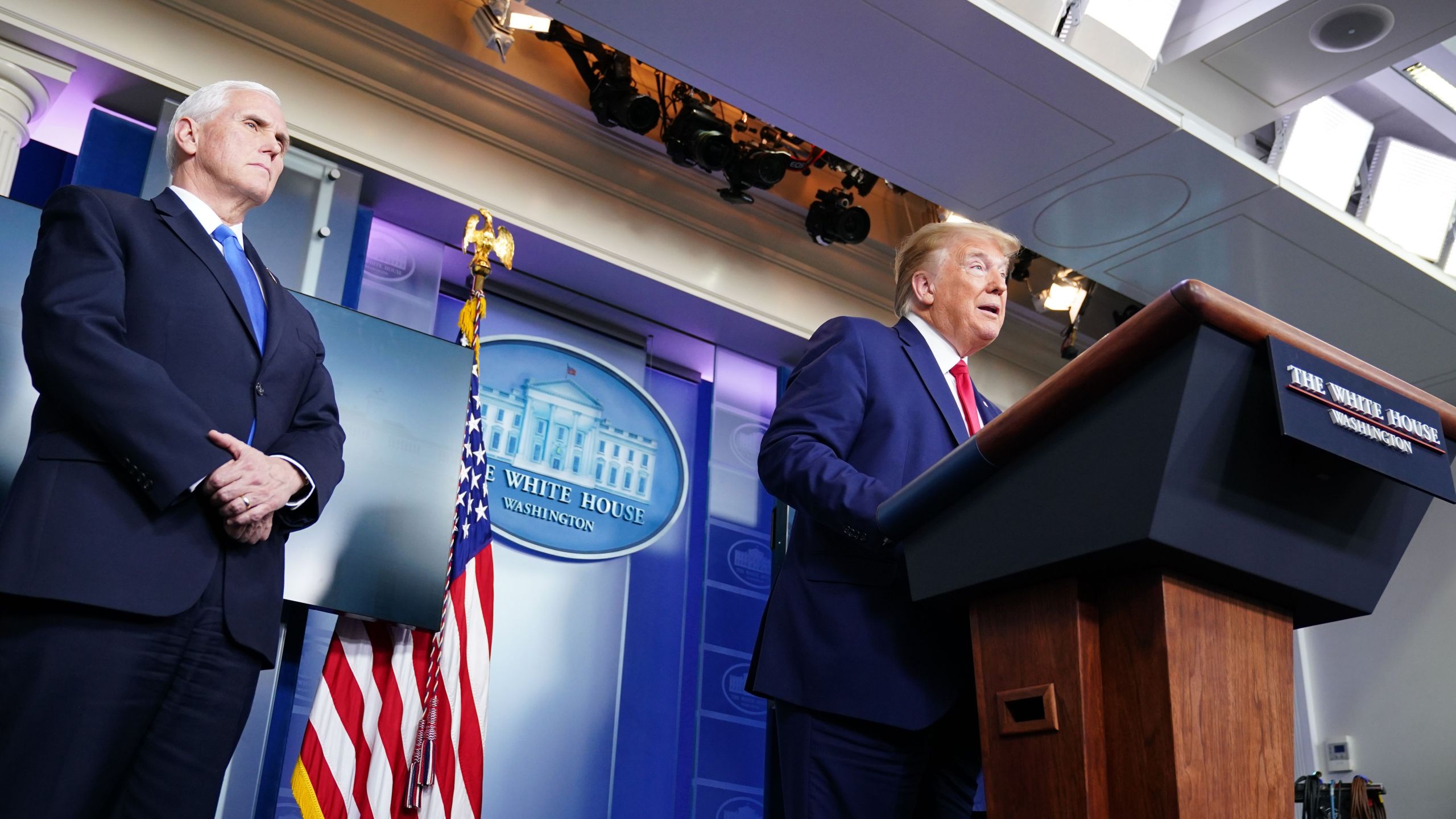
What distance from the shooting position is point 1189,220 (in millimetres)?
3994

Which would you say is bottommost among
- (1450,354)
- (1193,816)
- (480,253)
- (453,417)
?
(1193,816)

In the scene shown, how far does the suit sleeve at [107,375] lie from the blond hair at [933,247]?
1.10m

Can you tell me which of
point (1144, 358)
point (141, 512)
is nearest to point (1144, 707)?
point (1144, 358)

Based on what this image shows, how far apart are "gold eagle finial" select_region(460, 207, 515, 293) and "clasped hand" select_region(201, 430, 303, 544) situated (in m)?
1.66

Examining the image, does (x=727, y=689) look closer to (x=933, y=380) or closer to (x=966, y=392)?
(x=966, y=392)

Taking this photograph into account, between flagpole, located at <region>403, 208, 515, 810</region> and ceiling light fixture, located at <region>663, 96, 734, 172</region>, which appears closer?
flagpole, located at <region>403, 208, 515, 810</region>

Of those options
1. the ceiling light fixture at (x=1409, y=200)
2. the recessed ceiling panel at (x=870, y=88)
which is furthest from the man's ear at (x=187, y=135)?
the ceiling light fixture at (x=1409, y=200)

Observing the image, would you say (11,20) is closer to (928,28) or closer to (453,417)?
(453,417)

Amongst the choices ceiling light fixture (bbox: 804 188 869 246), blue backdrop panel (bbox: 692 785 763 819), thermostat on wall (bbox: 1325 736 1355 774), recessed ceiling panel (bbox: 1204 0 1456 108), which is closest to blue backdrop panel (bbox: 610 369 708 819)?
blue backdrop panel (bbox: 692 785 763 819)

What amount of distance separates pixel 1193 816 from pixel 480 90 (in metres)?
3.64

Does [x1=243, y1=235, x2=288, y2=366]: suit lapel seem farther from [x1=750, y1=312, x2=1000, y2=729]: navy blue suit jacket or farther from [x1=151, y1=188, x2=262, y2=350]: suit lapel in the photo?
[x1=750, y1=312, x2=1000, y2=729]: navy blue suit jacket

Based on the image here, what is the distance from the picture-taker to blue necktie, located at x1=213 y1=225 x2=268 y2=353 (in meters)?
1.90

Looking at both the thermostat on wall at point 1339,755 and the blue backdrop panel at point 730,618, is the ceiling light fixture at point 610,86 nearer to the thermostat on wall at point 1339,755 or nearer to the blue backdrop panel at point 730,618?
the blue backdrop panel at point 730,618

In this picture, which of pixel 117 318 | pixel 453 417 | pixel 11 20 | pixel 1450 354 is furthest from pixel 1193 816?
pixel 1450 354
